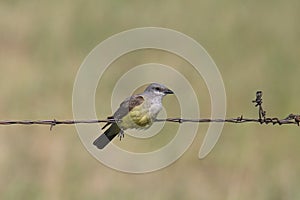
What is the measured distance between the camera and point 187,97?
754 centimetres

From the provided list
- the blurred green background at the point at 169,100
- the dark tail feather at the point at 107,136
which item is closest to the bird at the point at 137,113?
the dark tail feather at the point at 107,136

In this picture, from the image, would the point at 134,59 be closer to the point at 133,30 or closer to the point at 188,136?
the point at 133,30

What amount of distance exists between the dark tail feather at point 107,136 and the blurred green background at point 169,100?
1024 mm

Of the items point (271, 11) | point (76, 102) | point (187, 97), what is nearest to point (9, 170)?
point (76, 102)

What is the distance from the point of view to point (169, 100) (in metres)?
8.09

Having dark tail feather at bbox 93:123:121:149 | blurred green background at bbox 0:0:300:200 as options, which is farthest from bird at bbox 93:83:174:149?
blurred green background at bbox 0:0:300:200

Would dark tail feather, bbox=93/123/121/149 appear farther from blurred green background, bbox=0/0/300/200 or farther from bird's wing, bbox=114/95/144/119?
blurred green background, bbox=0/0/300/200

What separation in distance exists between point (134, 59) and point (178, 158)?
2.36 m

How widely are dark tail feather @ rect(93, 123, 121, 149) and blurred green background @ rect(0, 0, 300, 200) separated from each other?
1024 mm

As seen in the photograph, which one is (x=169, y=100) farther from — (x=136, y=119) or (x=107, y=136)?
(x=136, y=119)

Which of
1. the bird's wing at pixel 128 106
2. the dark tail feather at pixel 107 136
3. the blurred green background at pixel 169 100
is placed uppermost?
the blurred green background at pixel 169 100

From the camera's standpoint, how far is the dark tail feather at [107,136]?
5355 mm

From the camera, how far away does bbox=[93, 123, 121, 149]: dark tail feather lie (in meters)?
5.36

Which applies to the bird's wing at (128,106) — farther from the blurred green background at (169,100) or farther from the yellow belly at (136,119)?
the blurred green background at (169,100)
